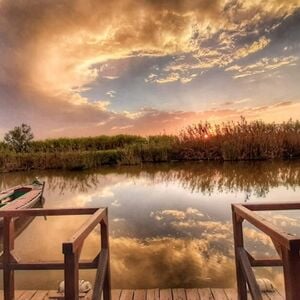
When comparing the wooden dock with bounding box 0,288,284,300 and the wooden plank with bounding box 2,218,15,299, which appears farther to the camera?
the wooden dock with bounding box 0,288,284,300

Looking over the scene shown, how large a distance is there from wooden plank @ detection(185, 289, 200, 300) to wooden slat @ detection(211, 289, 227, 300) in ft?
0.43

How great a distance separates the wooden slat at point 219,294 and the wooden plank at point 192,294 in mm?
130

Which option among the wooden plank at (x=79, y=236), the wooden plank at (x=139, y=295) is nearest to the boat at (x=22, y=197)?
the wooden plank at (x=139, y=295)

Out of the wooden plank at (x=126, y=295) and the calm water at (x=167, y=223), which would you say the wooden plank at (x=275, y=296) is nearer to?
the calm water at (x=167, y=223)

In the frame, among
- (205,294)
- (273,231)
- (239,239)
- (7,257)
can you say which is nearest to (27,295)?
(7,257)

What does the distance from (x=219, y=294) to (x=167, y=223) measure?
7.93 feet

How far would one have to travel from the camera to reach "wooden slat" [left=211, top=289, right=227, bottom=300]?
2654mm

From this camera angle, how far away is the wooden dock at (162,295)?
267 centimetres

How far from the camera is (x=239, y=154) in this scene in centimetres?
Answer: 1114

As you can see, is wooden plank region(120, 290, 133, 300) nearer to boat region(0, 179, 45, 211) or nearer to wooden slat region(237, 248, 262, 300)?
wooden slat region(237, 248, 262, 300)

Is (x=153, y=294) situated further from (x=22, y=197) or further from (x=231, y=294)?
(x=22, y=197)

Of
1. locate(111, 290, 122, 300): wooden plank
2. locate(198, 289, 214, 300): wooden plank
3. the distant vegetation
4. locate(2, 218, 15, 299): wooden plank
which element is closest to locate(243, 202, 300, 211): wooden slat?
locate(198, 289, 214, 300): wooden plank

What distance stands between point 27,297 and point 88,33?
35.7 ft

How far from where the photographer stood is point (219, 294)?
2.72 metres
